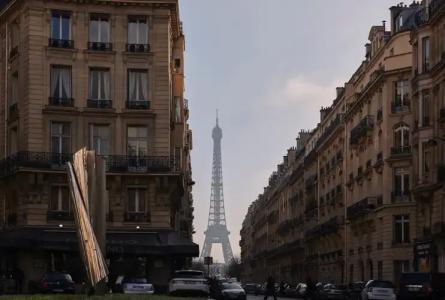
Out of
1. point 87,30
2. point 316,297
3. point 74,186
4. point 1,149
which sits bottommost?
point 316,297

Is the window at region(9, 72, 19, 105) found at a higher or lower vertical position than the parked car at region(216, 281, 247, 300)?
higher

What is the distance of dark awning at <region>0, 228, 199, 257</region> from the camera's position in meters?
59.9

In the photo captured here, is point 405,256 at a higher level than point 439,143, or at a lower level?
lower

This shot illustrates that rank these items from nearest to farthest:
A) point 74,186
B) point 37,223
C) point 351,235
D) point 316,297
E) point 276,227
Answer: point 74,186
point 37,223
point 316,297
point 351,235
point 276,227

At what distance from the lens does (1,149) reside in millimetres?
66125

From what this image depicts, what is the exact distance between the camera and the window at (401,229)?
241 feet

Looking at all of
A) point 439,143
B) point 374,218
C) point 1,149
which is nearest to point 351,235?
point 374,218

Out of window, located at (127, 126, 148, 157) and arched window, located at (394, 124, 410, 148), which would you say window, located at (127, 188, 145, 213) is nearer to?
window, located at (127, 126, 148, 157)

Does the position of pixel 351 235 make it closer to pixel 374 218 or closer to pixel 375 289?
pixel 374 218

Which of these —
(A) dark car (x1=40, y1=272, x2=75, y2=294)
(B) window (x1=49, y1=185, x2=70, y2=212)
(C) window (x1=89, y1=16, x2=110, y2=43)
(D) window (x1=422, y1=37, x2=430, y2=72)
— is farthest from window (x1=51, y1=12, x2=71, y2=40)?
(D) window (x1=422, y1=37, x2=430, y2=72)

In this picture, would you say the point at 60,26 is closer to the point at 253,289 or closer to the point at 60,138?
the point at 60,138

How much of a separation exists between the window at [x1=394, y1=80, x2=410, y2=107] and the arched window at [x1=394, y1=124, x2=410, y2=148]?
174 centimetres

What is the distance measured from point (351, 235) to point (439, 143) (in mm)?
27343

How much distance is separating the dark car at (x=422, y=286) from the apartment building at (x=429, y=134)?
1026 cm
